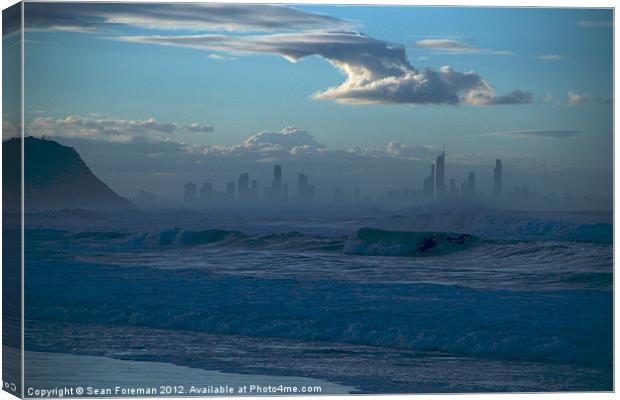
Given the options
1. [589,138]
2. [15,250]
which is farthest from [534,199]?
[15,250]

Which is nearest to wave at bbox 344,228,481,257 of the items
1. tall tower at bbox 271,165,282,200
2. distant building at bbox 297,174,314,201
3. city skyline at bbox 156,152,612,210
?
city skyline at bbox 156,152,612,210

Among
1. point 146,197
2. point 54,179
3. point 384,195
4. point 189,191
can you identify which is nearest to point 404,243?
point 384,195

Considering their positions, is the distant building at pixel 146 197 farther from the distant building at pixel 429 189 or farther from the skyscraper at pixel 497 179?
the skyscraper at pixel 497 179

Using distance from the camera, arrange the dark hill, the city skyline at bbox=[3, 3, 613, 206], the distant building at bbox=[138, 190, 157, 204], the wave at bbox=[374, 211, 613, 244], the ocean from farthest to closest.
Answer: the distant building at bbox=[138, 190, 157, 204], the wave at bbox=[374, 211, 613, 244], the city skyline at bbox=[3, 3, 613, 206], the ocean, the dark hill

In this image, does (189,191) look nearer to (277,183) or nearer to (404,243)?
(277,183)

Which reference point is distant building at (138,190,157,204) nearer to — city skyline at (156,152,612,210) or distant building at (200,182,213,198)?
city skyline at (156,152,612,210)

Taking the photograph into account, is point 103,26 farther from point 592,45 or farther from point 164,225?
point 592,45

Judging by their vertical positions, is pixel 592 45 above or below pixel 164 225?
above
